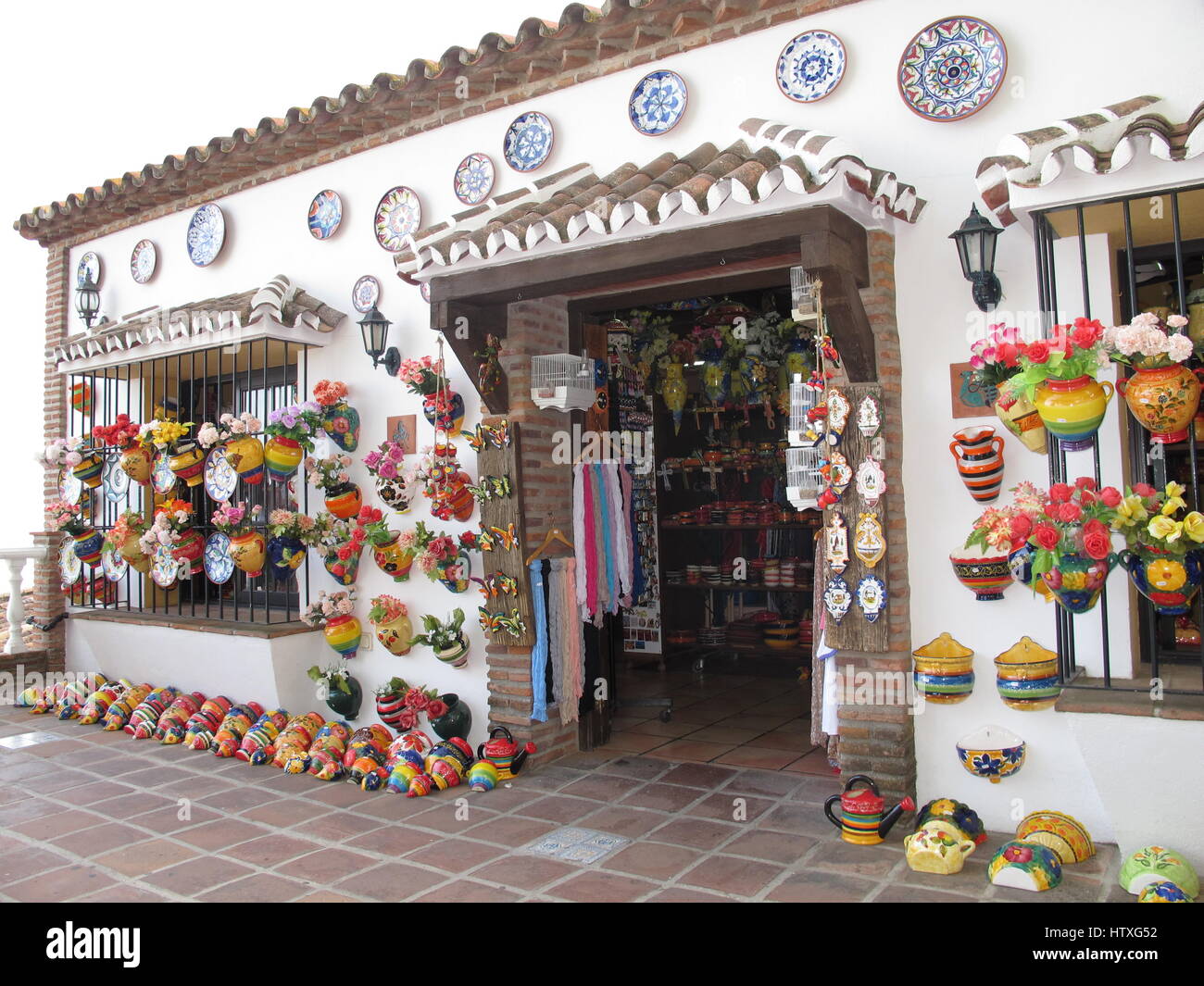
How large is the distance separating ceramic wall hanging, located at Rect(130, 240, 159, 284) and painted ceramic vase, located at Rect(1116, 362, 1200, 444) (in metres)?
7.42

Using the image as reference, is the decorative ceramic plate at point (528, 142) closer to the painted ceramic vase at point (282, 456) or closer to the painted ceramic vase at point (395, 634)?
the painted ceramic vase at point (282, 456)

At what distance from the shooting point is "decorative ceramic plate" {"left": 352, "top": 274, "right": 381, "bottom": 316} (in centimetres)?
640

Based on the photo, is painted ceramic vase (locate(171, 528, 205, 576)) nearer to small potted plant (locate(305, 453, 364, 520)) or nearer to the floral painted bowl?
small potted plant (locate(305, 453, 364, 520))

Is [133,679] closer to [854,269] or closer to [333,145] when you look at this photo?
[333,145]

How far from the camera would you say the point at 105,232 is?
8414mm

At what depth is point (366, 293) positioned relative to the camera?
21.1 ft

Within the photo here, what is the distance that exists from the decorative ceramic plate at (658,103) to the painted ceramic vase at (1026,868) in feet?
13.0

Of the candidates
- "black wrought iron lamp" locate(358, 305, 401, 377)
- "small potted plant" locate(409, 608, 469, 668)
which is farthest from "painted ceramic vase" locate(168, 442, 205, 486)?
"small potted plant" locate(409, 608, 469, 668)

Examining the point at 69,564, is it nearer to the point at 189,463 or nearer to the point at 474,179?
the point at 189,463

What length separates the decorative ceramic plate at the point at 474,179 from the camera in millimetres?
5914

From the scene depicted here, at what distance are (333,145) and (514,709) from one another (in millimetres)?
4140

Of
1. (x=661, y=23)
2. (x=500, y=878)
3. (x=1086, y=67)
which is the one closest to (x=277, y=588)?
(x=500, y=878)

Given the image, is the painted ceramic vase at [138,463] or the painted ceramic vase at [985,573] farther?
the painted ceramic vase at [138,463]

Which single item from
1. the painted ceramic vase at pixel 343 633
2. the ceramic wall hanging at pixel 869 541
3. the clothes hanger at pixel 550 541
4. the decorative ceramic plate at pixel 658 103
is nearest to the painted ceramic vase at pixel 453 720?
the painted ceramic vase at pixel 343 633
